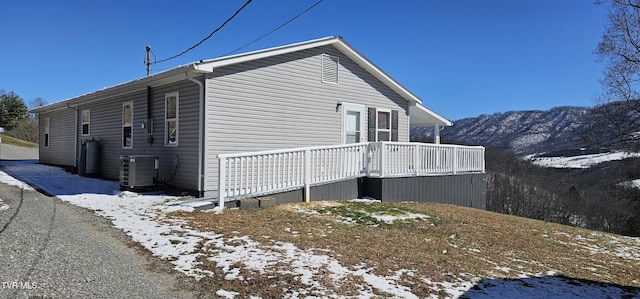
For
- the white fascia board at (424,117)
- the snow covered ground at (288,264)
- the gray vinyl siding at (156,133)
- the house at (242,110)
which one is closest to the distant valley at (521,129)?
the white fascia board at (424,117)

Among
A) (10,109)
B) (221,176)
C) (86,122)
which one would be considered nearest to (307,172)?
(221,176)

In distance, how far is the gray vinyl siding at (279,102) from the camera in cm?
936

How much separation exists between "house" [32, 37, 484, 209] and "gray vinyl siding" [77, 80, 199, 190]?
0.09 feet

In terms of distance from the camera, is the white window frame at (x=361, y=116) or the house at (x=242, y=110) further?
the white window frame at (x=361, y=116)

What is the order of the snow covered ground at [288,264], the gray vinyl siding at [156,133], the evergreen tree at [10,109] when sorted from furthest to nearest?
the evergreen tree at [10,109]
the gray vinyl siding at [156,133]
the snow covered ground at [288,264]

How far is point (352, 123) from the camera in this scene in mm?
12703

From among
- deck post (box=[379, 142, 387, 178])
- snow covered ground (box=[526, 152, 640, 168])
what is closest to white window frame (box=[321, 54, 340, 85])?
deck post (box=[379, 142, 387, 178])

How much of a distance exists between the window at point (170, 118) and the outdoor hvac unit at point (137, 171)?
763 mm

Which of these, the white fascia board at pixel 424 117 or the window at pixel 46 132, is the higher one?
the white fascia board at pixel 424 117

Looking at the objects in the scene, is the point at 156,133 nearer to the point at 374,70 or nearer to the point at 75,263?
the point at 374,70

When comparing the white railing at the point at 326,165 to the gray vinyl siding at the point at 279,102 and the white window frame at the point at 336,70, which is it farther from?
the white window frame at the point at 336,70

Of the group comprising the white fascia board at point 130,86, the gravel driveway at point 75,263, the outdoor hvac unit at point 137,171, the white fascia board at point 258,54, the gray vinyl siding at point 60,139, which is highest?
the white fascia board at point 258,54

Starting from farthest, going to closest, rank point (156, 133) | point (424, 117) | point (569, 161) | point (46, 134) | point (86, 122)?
point (569, 161)
point (46, 134)
point (424, 117)
point (86, 122)
point (156, 133)

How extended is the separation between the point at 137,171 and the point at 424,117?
10.8 m
